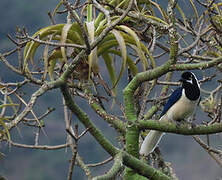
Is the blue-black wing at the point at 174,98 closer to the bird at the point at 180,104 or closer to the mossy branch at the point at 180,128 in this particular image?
the bird at the point at 180,104

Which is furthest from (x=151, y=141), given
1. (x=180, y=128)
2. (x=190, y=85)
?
(x=180, y=128)

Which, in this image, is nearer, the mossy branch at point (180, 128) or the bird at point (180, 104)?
the mossy branch at point (180, 128)

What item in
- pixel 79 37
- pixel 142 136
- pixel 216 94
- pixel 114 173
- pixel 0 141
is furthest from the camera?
pixel 216 94

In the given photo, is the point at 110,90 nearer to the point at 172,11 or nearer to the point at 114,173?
the point at 172,11

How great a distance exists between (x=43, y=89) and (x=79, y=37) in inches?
34.3

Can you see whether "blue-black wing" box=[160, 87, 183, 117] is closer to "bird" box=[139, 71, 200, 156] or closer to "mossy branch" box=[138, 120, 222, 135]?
"bird" box=[139, 71, 200, 156]

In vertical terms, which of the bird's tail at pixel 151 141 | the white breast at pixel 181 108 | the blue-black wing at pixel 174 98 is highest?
the blue-black wing at pixel 174 98

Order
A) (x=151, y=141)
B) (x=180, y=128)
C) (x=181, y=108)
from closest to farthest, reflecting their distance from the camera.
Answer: (x=180, y=128) < (x=151, y=141) < (x=181, y=108)

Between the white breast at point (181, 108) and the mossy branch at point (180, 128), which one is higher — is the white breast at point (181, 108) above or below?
below

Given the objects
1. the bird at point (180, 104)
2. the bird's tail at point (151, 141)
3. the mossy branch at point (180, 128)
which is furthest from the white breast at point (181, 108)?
the mossy branch at point (180, 128)

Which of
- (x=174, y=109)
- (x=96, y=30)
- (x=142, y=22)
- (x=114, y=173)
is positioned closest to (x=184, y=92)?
(x=174, y=109)

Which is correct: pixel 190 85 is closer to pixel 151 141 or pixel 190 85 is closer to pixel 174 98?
pixel 174 98

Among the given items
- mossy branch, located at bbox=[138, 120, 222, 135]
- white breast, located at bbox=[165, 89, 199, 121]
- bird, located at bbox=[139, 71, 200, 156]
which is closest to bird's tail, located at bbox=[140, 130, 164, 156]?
bird, located at bbox=[139, 71, 200, 156]

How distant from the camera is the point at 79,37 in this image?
11.3ft
